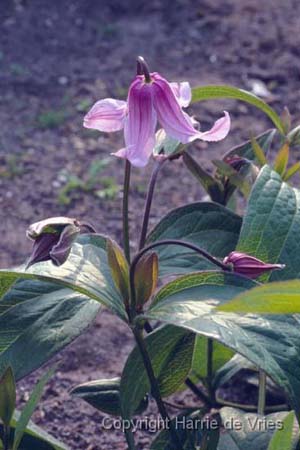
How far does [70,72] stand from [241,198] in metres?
0.96

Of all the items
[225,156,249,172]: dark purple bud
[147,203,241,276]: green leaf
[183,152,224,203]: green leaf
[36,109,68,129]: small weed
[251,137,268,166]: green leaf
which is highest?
[36,109,68,129]: small weed

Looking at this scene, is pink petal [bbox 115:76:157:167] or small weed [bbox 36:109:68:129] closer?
pink petal [bbox 115:76:157:167]

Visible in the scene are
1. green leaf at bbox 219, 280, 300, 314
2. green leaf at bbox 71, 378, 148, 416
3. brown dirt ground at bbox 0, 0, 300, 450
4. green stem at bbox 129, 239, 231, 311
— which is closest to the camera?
green leaf at bbox 219, 280, 300, 314

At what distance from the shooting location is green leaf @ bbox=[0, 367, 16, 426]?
43.0 inches

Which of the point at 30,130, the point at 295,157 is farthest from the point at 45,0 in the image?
the point at 295,157

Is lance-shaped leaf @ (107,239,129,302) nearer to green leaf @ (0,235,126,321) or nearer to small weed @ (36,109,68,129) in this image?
green leaf @ (0,235,126,321)

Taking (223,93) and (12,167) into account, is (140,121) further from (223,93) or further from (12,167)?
(12,167)

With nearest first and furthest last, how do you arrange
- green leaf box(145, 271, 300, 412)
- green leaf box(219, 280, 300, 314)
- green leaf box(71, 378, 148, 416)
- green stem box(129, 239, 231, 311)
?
green leaf box(219, 280, 300, 314), green leaf box(145, 271, 300, 412), green stem box(129, 239, 231, 311), green leaf box(71, 378, 148, 416)

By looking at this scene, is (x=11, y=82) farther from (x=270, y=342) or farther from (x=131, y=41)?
(x=270, y=342)

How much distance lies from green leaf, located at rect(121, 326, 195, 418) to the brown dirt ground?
0.57 metres

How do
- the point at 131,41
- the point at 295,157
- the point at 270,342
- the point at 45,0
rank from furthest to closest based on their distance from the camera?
the point at 45,0 < the point at 131,41 < the point at 295,157 < the point at 270,342

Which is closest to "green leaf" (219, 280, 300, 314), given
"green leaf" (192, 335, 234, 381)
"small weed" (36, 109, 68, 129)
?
"green leaf" (192, 335, 234, 381)

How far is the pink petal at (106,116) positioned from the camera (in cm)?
113

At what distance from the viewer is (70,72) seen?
118 inches
